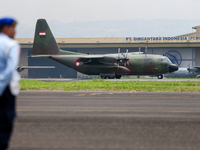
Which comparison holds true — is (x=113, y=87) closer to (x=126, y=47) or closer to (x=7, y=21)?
(x=7, y=21)

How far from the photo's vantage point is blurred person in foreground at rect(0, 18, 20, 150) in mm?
4578

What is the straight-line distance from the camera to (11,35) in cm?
488

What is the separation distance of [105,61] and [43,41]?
9.38 m

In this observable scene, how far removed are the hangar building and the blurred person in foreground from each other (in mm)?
65493

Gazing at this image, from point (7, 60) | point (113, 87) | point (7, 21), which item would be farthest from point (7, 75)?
point (113, 87)

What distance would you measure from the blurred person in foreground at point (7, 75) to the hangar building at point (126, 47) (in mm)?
65493

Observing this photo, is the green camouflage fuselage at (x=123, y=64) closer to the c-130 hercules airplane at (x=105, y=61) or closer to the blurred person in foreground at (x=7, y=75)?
the c-130 hercules airplane at (x=105, y=61)

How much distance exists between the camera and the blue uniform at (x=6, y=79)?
4570mm

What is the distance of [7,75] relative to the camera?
4.57 metres

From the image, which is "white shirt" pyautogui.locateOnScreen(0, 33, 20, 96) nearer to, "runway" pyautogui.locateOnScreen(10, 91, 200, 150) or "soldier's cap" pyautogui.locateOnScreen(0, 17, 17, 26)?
"soldier's cap" pyautogui.locateOnScreen(0, 17, 17, 26)

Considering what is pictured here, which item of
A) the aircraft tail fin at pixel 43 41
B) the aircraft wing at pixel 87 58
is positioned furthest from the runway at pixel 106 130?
the aircraft tail fin at pixel 43 41

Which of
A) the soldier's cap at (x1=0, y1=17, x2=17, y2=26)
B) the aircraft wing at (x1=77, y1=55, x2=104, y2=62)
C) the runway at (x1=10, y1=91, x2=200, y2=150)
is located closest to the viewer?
the soldier's cap at (x1=0, y1=17, x2=17, y2=26)

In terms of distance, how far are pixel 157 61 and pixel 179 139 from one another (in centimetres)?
3536

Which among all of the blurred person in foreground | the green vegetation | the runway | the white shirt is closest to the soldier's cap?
the blurred person in foreground
